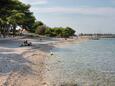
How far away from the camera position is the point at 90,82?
69.9 feet

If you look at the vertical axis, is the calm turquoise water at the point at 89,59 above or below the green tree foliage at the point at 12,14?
below

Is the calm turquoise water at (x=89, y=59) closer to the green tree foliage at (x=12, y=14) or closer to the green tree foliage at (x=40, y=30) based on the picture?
the green tree foliage at (x=12, y=14)

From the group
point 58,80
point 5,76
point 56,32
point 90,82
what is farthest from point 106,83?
point 56,32

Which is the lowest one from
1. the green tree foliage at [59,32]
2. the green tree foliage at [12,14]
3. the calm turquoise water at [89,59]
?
the calm turquoise water at [89,59]

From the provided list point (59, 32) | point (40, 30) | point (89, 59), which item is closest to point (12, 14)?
point (89, 59)

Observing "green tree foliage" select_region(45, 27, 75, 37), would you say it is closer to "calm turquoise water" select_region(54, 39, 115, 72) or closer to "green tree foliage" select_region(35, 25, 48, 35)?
"green tree foliage" select_region(35, 25, 48, 35)

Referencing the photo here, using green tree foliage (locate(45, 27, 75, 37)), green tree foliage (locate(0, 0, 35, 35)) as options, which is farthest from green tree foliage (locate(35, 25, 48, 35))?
green tree foliage (locate(45, 27, 75, 37))

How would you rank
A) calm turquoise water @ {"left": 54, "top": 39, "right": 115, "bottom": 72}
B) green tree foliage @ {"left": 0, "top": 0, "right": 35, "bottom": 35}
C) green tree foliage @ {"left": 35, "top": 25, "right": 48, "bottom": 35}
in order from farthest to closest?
green tree foliage @ {"left": 35, "top": 25, "right": 48, "bottom": 35} → green tree foliage @ {"left": 0, "top": 0, "right": 35, "bottom": 35} → calm turquoise water @ {"left": 54, "top": 39, "right": 115, "bottom": 72}

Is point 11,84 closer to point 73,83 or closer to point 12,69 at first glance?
point 73,83

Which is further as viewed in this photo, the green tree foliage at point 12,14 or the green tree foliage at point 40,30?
the green tree foliage at point 40,30

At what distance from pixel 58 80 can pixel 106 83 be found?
3029 mm

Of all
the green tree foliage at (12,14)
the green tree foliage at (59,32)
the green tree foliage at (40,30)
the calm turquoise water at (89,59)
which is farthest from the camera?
the green tree foliage at (59,32)

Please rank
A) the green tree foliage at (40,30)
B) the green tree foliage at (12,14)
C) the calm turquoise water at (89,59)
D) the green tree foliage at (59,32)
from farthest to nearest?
the green tree foliage at (59,32) < the green tree foliage at (40,30) < the green tree foliage at (12,14) < the calm turquoise water at (89,59)

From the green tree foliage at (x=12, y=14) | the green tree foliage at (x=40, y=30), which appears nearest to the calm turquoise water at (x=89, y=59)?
the green tree foliage at (x=12, y=14)
